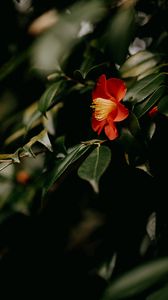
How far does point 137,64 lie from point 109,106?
16 centimetres

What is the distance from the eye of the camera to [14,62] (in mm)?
1267

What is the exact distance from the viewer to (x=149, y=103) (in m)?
0.79

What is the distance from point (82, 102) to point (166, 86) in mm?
328

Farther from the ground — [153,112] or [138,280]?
[153,112]

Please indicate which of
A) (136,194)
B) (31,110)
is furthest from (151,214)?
(31,110)

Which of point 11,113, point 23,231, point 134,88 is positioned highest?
point 134,88

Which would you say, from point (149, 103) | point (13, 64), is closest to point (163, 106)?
point (149, 103)

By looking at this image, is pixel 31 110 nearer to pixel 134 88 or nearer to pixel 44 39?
pixel 44 39

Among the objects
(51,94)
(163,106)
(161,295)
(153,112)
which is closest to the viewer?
(161,295)

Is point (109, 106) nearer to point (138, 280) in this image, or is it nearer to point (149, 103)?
point (149, 103)

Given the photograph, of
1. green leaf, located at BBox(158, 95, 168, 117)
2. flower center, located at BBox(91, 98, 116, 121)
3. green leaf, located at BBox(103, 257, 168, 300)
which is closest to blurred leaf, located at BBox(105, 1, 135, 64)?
flower center, located at BBox(91, 98, 116, 121)

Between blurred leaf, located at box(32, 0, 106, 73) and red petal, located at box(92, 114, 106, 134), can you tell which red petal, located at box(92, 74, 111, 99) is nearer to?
red petal, located at box(92, 114, 106, 134)

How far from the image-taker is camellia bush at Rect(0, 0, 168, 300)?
0.84m

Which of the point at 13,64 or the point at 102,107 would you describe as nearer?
the point at 102,107
